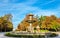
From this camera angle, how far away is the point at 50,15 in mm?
13078

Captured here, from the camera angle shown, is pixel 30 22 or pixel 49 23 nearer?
pixel 49 23

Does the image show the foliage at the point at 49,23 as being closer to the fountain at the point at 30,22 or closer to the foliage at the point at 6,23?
the fountain at the point at 30,22

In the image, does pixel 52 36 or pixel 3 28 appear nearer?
pixel 52 36

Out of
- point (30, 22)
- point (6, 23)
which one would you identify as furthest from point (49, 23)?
point (6, 23)

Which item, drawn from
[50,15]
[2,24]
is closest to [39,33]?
[50,15]

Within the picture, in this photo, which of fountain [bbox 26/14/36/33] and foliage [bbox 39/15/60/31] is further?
fountain [bbox 26/14/36/33]

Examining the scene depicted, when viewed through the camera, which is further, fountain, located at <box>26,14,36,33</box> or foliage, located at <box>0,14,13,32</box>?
fountain, located at <box>26,14,36,33</box>

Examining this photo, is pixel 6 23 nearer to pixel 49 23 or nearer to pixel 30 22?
pixel 30 22

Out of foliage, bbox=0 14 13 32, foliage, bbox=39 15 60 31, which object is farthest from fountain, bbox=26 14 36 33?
foliage, bbox=0 14 13 32

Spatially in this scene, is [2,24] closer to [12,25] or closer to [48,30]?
[12,25]

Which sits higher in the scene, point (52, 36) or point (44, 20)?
point (44, 20)

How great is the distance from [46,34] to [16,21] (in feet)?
6.52

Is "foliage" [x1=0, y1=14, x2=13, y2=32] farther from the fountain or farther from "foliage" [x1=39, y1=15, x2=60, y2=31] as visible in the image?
"foliage" [x1=39, y1=15, x2=60, y2=31]

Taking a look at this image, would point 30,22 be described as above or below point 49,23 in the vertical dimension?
above
